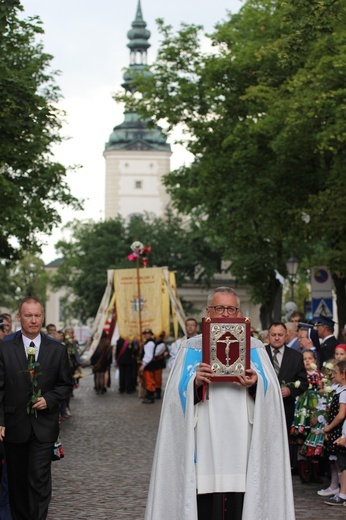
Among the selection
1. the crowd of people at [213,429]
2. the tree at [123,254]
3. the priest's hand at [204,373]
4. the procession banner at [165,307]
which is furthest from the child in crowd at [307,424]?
the tree at [123,254]

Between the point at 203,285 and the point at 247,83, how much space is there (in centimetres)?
5458

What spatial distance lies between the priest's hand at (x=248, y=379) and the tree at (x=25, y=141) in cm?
1422

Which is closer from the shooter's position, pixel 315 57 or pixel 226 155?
pixel 315 57

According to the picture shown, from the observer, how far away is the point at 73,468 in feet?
49.0

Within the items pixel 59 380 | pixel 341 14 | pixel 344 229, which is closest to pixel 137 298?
pixel 344 229

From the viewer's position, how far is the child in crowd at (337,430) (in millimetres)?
12039

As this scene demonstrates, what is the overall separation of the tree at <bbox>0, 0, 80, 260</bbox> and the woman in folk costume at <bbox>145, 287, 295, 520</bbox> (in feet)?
46.0

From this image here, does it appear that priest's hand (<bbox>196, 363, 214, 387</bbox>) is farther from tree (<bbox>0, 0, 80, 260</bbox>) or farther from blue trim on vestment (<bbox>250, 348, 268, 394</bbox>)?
tree (<bbox>0, 0, 80, 260</bbox>)

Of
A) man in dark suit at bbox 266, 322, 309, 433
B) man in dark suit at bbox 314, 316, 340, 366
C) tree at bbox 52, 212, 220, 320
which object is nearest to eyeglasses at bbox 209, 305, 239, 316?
man in dark suit at bbox 266, 322, 309, 433

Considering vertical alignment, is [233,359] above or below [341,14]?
below

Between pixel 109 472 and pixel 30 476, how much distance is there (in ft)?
18.2

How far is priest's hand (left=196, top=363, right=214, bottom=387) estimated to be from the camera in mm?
6715

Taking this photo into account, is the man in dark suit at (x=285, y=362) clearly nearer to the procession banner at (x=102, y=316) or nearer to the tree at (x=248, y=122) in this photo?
the tree at (x=248, y=122)

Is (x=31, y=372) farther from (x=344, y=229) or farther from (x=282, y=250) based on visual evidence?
(x=282, y=250)
